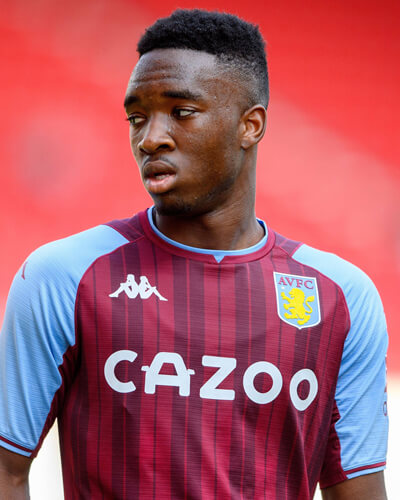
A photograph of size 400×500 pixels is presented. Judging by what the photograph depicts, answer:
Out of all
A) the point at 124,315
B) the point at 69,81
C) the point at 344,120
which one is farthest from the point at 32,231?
the point at 124,315

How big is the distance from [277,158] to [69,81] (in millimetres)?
1159

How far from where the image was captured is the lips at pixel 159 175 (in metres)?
1.40

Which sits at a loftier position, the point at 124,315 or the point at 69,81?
the point at 69,81

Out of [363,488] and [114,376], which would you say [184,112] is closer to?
[114,376]

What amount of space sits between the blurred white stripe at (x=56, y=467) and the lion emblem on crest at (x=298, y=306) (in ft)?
6.63

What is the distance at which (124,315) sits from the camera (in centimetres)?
141

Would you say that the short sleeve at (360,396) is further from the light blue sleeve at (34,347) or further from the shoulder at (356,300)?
the light blue sleeve at (34,347)

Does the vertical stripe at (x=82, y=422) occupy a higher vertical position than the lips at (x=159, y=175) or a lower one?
lower

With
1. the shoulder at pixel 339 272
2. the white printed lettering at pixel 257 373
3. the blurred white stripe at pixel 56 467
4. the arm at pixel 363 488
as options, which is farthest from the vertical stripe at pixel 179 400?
the blurred white stripe at pixel 56 467

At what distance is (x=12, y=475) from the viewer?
55.1 inches

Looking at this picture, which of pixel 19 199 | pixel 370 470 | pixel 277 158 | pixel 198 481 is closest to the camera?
pixel 198 481

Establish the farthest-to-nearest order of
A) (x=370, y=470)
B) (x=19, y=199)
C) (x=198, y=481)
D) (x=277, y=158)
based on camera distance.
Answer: (x=277, y=158) → (x=19, y=199) → (x=370, y=470) → (x=198, y=481)

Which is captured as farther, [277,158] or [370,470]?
[277,158]

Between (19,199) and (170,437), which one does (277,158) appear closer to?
(19,199)
